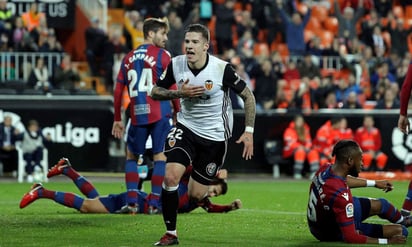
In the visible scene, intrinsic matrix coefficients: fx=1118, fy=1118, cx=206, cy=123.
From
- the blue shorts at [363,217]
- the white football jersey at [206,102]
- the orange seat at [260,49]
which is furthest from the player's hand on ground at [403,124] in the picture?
the orange seat at [260,49]

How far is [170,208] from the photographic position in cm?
1036

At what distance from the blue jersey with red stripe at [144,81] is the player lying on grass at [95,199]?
0.96 m

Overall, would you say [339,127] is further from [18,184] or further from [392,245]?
[392,245]

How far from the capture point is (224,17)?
3028 centimetres

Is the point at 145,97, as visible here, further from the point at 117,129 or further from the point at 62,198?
the point at 62,198

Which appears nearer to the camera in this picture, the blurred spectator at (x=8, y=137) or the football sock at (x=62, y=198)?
the football sock at (x=62, y=198)

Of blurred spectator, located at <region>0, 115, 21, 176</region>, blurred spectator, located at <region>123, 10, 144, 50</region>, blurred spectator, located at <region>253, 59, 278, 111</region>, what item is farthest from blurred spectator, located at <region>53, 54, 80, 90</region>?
blurred spectator, located at <region>253, 59, 278, 111</region>

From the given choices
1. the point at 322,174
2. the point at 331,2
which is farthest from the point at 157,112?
the point at 331,2

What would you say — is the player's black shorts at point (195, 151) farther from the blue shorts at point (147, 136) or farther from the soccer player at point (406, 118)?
the blue shorts at point (147, 136)

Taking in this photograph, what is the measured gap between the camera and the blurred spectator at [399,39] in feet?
103

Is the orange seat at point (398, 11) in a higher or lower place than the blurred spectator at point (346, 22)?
higher

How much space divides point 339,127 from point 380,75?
4.30 metres

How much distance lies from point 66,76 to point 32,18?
2635 millimetres

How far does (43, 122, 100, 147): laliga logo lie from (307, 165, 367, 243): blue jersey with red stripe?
13282mm
